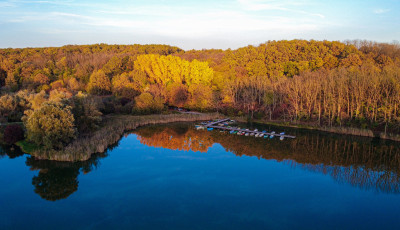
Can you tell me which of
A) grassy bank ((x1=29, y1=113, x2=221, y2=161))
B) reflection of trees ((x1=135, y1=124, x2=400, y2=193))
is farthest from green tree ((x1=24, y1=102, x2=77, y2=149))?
reflection of trees ((x1=135, y1=124, x2=400, y2=193))

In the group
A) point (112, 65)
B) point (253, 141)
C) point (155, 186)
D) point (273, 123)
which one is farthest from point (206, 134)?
point (112, 65)

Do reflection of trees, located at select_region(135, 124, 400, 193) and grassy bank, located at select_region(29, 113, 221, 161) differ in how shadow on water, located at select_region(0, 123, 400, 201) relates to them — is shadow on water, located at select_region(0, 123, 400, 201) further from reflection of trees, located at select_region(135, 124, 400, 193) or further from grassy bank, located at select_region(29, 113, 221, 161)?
grassy bank, located at select_region(29, 113, 221, 161)

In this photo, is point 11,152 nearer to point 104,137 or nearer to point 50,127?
point 50,127

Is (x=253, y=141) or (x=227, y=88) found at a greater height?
(x=227, y=88)

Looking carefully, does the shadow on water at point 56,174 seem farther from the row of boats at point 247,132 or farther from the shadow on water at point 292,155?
the row of boats at point 247,132

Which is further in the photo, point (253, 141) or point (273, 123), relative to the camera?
point (273, 123)

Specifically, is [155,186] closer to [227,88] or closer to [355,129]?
[355,129]
